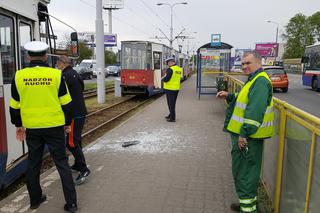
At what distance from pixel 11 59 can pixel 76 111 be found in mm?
1187

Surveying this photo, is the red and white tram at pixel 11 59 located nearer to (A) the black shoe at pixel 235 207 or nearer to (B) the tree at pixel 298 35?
(A) the black shoe at pixel 235 207

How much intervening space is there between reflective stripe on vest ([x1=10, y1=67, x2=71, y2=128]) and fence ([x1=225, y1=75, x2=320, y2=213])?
2528mm

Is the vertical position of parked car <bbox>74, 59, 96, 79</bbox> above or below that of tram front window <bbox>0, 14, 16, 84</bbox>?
below

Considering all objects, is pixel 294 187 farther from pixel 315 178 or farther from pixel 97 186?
pixel 97 186

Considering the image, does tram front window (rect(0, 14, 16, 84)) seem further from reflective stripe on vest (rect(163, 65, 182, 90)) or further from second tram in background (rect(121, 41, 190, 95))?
second tram in background (rect(121, 41, 190, 95))

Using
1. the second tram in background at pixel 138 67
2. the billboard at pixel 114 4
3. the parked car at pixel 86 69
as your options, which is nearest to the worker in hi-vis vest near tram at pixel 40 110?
the second tram in background at pixel 138 67

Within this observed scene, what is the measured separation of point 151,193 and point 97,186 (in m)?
0.85

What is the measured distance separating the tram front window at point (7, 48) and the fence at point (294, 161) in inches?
141

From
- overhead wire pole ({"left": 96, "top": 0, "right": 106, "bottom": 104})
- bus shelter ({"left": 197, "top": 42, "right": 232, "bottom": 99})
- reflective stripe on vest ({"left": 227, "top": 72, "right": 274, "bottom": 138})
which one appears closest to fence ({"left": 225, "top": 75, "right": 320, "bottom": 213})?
reflective stripe on vest ({"left": 227, "top": 72, "right": 274, "bottom": 138})

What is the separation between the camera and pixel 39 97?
3.92 metres

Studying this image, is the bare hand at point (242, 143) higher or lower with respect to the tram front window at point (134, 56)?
lower

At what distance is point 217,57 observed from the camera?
54.5 feet

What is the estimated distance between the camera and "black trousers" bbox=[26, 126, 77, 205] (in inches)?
161

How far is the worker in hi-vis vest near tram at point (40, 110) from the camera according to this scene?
390 cm
